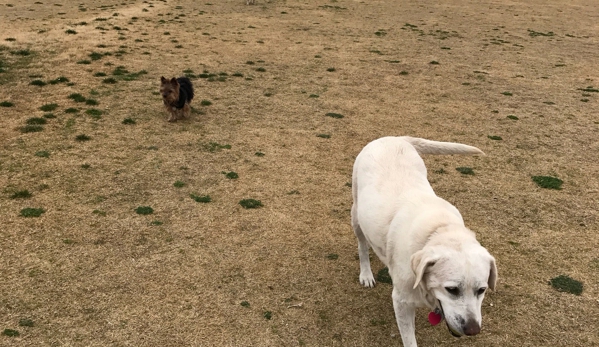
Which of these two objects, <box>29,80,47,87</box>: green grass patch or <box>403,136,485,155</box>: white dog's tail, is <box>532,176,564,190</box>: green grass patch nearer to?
<box>403,136,485,155</box>: white dog's tail

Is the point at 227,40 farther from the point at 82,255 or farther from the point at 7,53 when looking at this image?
the point at 82,255

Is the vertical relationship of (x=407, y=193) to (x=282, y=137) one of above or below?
above

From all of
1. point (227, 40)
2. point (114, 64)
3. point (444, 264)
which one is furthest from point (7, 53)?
point (444, 264)

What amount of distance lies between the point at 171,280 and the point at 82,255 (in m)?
1.05

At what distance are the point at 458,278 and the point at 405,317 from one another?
859 mm

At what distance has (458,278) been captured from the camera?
279cm

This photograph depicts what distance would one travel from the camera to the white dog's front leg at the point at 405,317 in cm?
344

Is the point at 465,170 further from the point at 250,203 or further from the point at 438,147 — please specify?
the point at 250,203

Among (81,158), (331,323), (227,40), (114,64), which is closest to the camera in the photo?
(331,323)

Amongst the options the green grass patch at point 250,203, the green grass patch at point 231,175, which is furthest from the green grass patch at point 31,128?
the green grass patch at point 250,203

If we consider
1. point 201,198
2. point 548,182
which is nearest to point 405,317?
point 201,198

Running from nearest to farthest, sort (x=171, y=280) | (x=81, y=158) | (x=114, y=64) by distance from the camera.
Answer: (x=171, y=280) < (x=81, y=158) < (x=114, y=64)

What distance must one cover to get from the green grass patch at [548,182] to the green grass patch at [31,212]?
266 inches

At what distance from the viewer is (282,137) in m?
8.03
